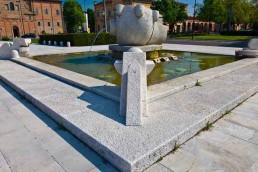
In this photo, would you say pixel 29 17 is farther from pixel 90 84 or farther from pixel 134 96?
pixel 134 96

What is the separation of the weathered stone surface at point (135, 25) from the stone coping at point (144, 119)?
11.8ft

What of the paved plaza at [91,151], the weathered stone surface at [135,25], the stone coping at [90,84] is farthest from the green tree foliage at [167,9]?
the paved plaza at [91,151]

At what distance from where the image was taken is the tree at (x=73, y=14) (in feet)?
203

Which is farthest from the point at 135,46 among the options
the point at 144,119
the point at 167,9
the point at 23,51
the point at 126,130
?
the point at 167,9

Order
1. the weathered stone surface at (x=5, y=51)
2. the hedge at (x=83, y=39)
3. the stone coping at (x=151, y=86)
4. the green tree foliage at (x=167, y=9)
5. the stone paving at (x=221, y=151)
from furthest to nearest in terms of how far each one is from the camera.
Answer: the green tree foliage at (x=167, y=9)
the hedge at (x=83, y=39)
the weathered stone surface at (x=5, y=51)
the stone coping at (x=151, y=86)
the stone paving at (x=221, y=151)

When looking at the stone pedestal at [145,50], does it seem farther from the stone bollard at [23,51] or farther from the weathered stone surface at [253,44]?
the stone bollard at [23,51]

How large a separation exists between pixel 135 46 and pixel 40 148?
6.23 meters

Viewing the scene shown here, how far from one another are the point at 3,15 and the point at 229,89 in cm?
5692

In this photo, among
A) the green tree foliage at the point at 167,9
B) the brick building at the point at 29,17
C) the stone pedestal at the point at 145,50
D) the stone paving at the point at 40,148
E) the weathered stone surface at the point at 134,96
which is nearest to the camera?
the stone paving at the point at 40,148

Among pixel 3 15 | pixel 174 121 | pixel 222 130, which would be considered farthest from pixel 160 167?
pixel 3 15

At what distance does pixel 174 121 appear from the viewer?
329 cm

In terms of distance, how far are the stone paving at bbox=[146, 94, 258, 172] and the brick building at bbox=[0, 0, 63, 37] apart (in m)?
57.3

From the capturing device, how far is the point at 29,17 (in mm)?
53062

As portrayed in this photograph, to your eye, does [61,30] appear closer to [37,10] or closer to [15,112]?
[37,10]
